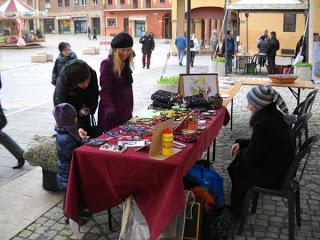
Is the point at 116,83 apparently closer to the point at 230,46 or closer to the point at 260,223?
→ the point at 260,223

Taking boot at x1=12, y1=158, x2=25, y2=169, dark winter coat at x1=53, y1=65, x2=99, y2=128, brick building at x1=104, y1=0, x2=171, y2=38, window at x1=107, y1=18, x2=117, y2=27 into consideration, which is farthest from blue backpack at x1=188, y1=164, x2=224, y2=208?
window at x1=107, y1=18, x2=117, y2=27

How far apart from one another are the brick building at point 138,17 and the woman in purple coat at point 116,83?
148 feet

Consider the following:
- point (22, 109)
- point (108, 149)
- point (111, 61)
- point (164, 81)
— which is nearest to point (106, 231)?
point (108, 149)

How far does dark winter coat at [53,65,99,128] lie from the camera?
4051mm

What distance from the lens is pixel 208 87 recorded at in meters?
5.29

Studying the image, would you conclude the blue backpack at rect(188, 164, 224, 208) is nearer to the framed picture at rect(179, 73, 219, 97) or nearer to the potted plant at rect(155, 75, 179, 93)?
the framed picture at rect(179, 73, 219, 97)

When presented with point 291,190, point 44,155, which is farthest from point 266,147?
point 44,155

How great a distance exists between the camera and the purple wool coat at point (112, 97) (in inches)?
163

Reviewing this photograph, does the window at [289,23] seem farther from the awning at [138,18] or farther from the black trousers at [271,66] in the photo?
the awning at [138,18]

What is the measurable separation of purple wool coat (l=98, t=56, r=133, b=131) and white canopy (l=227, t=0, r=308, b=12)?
10296 mm

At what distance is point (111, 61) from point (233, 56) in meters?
12.6

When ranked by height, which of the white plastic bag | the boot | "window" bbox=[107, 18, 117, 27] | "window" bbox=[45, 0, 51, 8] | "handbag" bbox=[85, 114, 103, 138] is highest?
"window" bbox=[45, 0, 51, 8]

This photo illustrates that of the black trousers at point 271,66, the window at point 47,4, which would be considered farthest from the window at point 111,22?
the black trousers at point 271,66

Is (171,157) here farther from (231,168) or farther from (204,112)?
(204,112)
